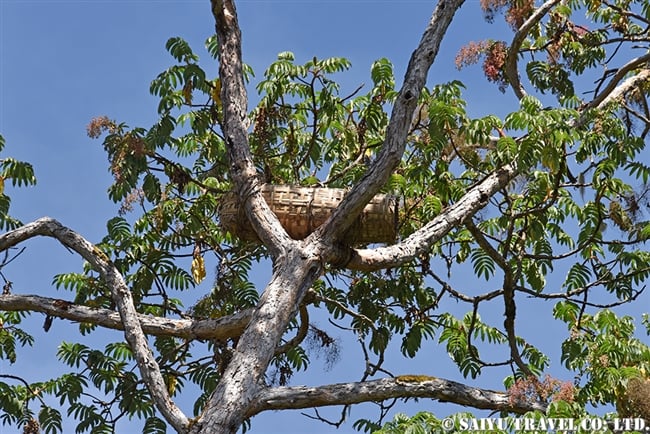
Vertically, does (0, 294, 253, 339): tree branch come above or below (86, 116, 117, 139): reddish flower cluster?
below

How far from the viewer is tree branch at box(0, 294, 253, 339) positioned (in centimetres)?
849

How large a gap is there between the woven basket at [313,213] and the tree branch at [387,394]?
3.40ft

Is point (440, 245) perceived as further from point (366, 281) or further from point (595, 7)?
point (595, 7)

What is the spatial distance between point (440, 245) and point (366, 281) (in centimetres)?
82

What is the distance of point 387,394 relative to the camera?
852 cm

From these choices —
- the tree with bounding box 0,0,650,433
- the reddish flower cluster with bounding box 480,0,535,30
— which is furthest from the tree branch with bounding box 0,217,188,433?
the reddish flower cluster with bounding box 480,0,535,30

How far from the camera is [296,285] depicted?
7918mm

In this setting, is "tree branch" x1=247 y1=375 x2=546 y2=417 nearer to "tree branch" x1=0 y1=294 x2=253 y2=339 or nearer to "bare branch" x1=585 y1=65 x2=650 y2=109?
"tree branch" x1=0 y1=294 x2=253 y2=339

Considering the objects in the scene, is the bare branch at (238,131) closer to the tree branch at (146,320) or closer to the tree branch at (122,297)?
the tree branch at (146,320)

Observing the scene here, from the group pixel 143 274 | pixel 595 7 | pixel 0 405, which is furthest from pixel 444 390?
pixel 595 7

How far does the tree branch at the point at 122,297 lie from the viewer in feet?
25.0

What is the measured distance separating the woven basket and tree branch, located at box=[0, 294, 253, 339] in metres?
0.72

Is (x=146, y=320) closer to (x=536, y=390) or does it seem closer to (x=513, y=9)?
(x=536, y=390)

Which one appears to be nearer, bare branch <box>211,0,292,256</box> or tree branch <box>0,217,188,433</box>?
tree branch <box>0,217,188,433</box>
